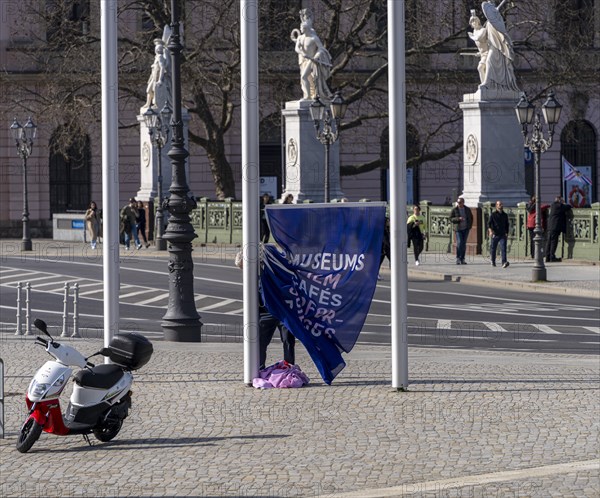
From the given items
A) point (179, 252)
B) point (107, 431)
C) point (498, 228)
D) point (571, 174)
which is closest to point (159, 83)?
point (571, 174)

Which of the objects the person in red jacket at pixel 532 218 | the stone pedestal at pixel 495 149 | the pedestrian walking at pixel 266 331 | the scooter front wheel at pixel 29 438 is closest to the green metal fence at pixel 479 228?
the person in red jacket at pixel 532 218

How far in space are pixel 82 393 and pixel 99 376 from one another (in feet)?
0.63

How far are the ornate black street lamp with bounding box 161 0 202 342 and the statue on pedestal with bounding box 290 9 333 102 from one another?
2640 cm

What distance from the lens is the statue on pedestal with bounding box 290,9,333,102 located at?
155ft

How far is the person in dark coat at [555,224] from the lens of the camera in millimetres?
37562

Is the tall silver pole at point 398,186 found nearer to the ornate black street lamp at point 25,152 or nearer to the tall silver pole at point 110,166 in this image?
the tall silver pole at point 110,166

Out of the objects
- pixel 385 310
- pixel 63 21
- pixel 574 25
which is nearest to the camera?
pixel 385 310

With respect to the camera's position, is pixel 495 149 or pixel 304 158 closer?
pixel 495 149

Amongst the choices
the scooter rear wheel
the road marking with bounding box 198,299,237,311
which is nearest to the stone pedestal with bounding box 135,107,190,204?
the road marking with bounding box 198,299,237,311

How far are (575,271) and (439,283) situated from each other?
3.92 meters

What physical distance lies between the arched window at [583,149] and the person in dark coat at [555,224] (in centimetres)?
2528

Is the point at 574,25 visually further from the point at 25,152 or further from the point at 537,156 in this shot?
the point at 537,156

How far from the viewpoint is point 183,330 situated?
67.4ft

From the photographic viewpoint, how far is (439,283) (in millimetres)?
34406
